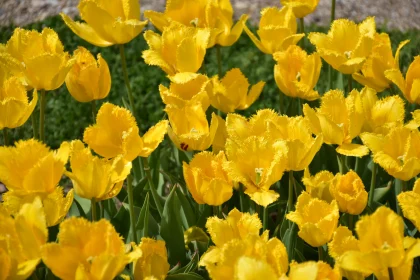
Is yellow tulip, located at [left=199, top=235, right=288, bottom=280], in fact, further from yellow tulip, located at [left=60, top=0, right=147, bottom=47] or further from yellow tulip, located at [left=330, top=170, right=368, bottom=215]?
yellow tulip, located at [left=60, top=0, right=147, bottom=47]

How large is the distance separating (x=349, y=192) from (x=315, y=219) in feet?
0.44

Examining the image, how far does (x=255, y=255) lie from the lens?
4.49ft

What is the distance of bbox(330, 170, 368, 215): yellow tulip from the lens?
5.46 feet

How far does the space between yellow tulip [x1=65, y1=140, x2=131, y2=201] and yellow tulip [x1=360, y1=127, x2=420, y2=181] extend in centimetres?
55

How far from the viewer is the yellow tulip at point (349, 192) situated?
65.6 inches

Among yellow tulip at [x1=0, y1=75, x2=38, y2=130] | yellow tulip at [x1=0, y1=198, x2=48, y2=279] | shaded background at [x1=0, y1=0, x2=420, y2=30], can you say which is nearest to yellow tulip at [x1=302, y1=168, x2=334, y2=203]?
yellow tulip at [x1=0, y1=198, x2=48, y2=279]

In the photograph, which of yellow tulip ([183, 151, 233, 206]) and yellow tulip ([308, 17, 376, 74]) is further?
yellow tulip ([308, 17, 376, 74])

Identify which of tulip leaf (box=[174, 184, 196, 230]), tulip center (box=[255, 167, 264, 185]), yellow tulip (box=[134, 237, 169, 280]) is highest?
tulip center (box=[255, 167, 264, 185])

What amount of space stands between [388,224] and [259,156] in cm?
39

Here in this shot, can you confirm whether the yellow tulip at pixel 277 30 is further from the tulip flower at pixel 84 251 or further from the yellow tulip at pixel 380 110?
the tulip flower at pixel 84 251

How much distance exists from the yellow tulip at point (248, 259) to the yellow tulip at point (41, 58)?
2.34 ft

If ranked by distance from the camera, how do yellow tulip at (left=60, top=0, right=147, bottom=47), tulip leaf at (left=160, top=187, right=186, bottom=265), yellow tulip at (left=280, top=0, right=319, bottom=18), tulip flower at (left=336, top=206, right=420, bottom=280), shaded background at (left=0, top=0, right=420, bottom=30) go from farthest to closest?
1. shaded background at (left=0, top=0, right=420, bottom=30)
2. yellow tulip at (left=280, top=0, right=319, bottom=18)
3. yellow tulip at (left=60, top=0, right=147, bottom=47)
4. tulip leaf at (left=160, top=187, right=186, bottom=265)
5. tulip flower at (left=336, top=206, right=420, bottom=280)

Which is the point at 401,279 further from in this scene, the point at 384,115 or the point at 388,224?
the point at 384,115

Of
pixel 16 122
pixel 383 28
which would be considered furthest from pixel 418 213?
pixel 383 28
